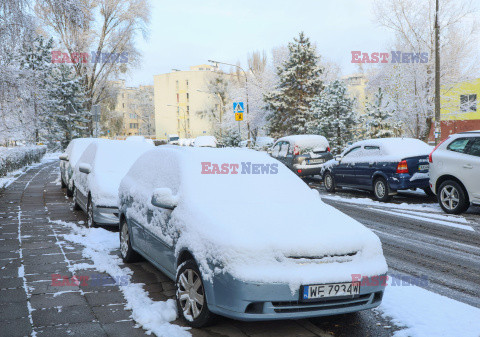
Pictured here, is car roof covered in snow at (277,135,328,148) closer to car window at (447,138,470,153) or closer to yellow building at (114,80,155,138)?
car window at (447,138,470,153)

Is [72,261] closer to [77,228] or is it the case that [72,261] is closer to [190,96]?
[77,228]

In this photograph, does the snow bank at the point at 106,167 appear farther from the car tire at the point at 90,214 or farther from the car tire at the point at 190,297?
the car tire at the point at 190,297

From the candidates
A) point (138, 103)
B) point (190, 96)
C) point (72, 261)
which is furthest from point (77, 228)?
point (138, 103)

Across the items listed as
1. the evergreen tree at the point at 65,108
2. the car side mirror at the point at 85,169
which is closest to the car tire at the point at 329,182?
the car side mirror at the point at 85,169

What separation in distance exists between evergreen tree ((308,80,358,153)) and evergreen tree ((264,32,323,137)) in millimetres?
9040

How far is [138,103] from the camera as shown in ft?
372

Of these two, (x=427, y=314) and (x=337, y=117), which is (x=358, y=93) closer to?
(x=337, y=117)

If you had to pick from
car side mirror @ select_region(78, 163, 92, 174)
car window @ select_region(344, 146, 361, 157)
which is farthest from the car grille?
car window @ select_region(344, 146, 361, 157)

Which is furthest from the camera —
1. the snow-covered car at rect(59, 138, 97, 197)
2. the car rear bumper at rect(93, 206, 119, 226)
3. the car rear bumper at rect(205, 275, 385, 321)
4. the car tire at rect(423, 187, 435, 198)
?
the snow-covered car at rect(59, 138, 97, 197)

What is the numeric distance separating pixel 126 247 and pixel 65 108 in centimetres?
4229

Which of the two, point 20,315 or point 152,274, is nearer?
point 20,315

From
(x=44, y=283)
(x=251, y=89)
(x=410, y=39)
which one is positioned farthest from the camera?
(x=251, y=89)

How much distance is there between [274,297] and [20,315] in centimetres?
248

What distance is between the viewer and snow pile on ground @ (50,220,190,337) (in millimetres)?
3962
